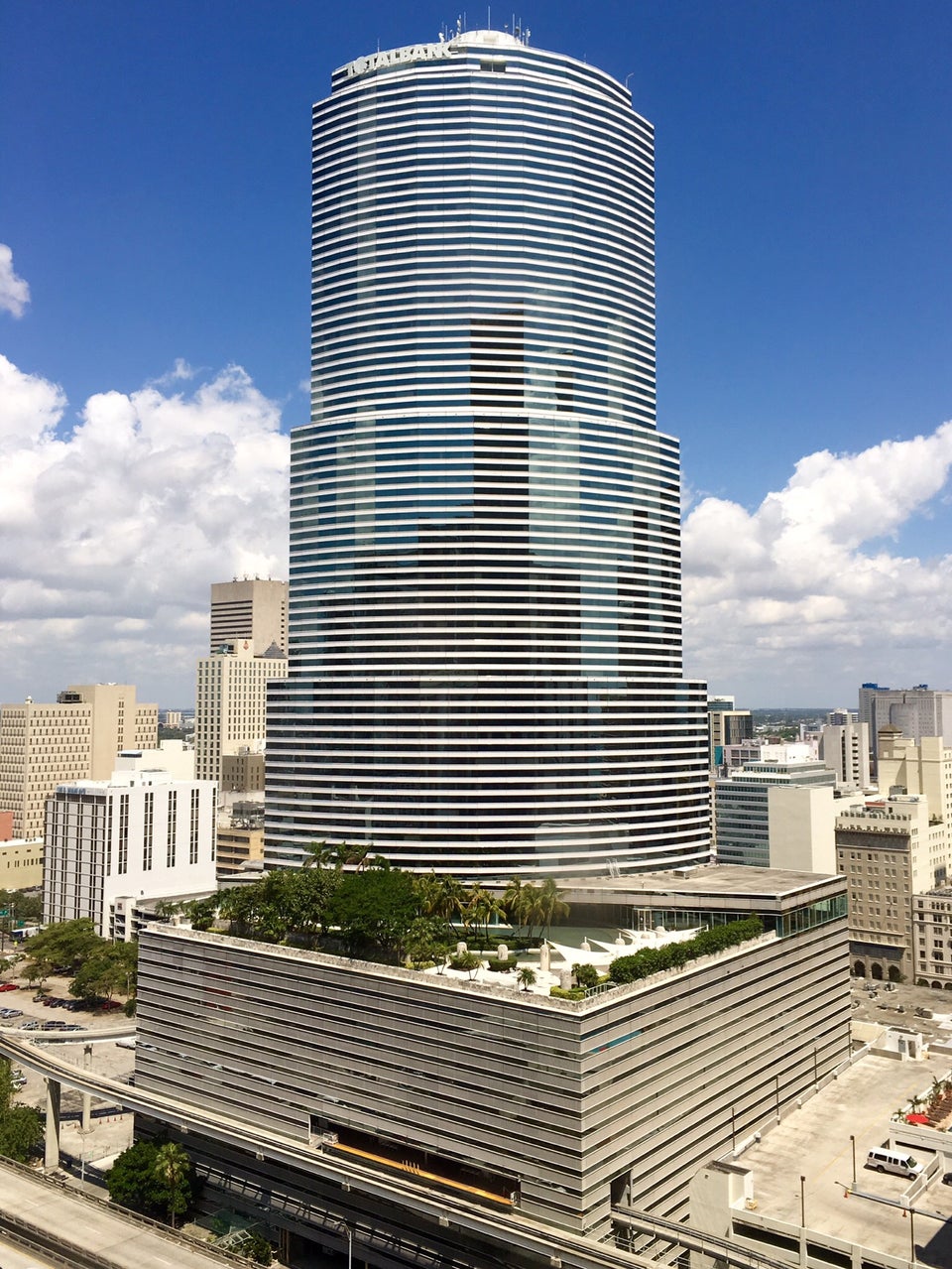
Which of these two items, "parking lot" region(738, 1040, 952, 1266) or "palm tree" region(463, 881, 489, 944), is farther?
"palm tree" region(463, 881, 489, 944)

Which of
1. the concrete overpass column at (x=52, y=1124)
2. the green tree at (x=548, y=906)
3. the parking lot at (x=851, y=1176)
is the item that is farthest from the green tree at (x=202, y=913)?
the parking lot at (x=851, y=1176)

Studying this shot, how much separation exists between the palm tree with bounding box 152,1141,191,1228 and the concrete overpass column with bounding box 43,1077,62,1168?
22869mm

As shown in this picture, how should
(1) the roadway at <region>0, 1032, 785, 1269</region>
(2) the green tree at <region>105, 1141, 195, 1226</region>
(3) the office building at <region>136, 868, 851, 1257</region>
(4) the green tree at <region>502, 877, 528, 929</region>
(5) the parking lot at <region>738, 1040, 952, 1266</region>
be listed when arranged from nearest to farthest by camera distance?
1. (1) the roadway at <region>0, 1032, 785, 1269</region>
2. (5) the parking lot at <region>738, 1040, 952, 1266</region>
3. (3) the office building at <region>136, 868, 851, 1257</region>
4. (2) the green tree at <region>105, 1141, 195, 1226</region>
5. (4) the green tree at <region>502, 877, 528, 929</region>

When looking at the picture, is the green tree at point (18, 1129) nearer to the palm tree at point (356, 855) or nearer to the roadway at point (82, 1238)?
the roadway at point (82, 1238)

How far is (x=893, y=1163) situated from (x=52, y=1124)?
10578cm

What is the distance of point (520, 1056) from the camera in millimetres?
97812

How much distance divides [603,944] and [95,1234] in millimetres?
65621

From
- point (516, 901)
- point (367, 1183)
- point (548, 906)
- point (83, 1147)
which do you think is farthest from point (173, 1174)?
point (548, 906)

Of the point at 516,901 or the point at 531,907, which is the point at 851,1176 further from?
the point at 516,901

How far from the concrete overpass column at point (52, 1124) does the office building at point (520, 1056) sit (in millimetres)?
11319

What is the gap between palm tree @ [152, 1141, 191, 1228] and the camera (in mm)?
120375

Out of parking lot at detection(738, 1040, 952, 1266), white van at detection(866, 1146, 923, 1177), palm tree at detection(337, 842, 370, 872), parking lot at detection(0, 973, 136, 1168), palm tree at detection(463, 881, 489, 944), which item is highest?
palm tree at detection(337, 842, 370, 872)

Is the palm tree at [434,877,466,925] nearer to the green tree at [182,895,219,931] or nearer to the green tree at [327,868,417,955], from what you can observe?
the green tree at [327,868,417,955]

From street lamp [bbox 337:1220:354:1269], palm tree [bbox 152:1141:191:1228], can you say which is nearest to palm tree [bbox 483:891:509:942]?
street lamp [bbox 337:1220:354:1269]
